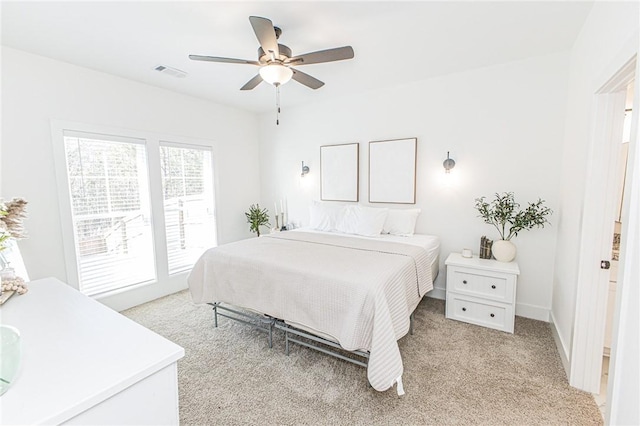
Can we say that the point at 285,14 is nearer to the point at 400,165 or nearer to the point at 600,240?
the point at 400,165

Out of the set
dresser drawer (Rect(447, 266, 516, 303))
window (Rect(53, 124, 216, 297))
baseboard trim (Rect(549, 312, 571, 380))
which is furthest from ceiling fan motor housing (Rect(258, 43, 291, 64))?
baseboard trim (Rect(549, 312, 571, 380))

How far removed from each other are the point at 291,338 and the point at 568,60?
12.4ft

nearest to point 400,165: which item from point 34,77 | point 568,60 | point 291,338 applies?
point 568,60

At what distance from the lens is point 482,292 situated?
2.84 m

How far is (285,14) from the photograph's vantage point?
2.13 m

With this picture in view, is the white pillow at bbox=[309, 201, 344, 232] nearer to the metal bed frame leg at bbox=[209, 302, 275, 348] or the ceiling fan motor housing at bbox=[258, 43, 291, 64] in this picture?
the metal bed frame leg at bbox=[209, 302, 275, 348]

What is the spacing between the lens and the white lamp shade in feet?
7.42

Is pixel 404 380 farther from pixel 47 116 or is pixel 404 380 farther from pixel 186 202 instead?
pixel 47 116

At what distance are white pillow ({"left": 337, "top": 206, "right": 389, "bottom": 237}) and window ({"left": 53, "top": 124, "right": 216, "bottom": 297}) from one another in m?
2.20

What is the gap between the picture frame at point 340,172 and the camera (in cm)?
409

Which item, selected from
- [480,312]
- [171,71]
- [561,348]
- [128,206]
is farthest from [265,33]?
[561,348]

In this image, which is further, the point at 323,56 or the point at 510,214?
the point at 510,214

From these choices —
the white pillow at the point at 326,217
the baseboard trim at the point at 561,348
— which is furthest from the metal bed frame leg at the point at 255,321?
the baseboard trim at the point at 561,348

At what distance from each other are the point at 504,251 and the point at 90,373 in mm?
3330
